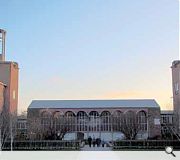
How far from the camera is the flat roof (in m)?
56.9

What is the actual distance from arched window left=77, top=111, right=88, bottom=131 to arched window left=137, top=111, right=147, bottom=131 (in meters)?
8.37

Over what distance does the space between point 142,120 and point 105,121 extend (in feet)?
19.0

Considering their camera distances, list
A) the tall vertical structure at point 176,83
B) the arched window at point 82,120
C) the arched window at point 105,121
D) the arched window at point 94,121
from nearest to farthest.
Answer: the tall vertical structure at point 176,83, the arched window at point 105,121, the arched window at point 82,120, the arched window at point 94,121

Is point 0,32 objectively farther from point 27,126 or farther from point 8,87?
point 27,126

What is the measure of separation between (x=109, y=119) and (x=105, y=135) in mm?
2574

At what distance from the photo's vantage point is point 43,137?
46688mm

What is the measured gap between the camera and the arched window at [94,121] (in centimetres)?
5649

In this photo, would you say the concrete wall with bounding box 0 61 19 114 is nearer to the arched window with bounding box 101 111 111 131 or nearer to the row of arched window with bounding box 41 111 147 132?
the row of arched window with bounding box 41 111 147 132

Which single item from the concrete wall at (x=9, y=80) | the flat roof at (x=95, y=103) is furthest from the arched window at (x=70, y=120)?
the concrete wall at (x=9, y=80)

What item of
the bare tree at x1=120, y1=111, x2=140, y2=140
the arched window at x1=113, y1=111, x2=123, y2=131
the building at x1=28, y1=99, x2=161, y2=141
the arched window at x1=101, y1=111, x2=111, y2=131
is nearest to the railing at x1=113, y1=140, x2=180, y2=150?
the bare tree at x1=120, y1=111, x2=140, y2=140

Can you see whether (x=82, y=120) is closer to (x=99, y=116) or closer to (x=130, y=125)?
(x=99, y=116)

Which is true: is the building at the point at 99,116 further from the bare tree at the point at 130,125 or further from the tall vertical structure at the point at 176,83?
the tall vertical structure at the point at 176,83

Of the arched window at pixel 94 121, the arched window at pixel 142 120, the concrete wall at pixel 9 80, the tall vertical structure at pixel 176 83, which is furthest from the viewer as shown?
the arched window at pixel 94 121

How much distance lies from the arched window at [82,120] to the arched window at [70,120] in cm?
101
